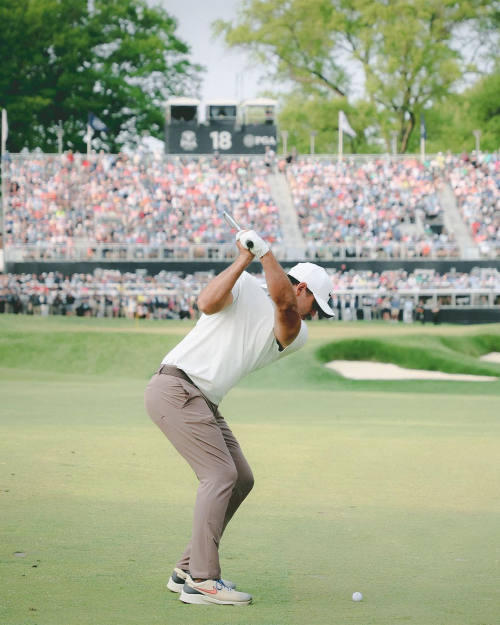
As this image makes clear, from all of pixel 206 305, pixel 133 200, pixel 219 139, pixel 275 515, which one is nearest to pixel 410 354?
pixel 275 515

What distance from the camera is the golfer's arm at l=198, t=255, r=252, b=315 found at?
5195 millimetres

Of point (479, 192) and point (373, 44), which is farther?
point (373, 44)

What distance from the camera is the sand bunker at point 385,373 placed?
2398cm

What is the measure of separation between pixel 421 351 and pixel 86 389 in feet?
33.6

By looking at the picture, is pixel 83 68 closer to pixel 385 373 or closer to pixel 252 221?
pixel 252 221

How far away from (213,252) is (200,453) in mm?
34087

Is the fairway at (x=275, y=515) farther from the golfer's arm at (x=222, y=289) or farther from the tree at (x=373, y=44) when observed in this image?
the tree at (x=373, y=44)

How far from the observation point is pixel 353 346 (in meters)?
26.4

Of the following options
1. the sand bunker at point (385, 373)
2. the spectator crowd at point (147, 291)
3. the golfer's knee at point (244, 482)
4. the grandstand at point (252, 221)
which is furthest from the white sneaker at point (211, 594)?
the grandstand at point (252, 221)

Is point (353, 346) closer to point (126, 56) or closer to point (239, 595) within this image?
point (239, 595)

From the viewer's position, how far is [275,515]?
784 centimetres

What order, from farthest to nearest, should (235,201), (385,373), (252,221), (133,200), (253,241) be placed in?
(235,201) → (133,200) → (252,221) → (385,373) → (253,241)

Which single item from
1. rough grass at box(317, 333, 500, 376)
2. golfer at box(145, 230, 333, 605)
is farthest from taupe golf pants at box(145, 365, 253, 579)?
rough grass at box(317, 333, 500, 376)

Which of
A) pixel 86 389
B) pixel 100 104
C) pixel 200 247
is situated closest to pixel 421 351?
pixel 86 389
